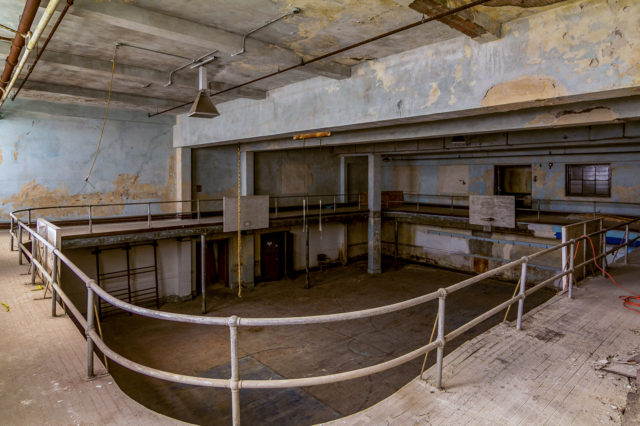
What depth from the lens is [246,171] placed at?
14781 millimetres

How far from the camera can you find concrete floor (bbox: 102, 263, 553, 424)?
6.82 m

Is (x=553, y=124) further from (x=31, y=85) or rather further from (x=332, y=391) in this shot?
(x=31, y=85)

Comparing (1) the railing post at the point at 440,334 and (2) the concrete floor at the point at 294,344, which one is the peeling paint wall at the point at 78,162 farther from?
(1) the railing post at the point at 440,334

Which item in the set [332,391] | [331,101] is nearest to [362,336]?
[332,391]

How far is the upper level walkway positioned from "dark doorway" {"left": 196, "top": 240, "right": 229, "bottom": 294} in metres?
11.6

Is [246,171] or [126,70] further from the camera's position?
[246,171]

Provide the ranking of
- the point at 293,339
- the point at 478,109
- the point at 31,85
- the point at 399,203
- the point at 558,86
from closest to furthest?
the point at 558,86 → the point at 478,109 → the point at 31,85 → the point at 293,339 → the point at 399,203

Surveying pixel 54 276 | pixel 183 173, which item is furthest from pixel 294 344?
pixel 183 173

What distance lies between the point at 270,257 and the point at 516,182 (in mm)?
12359

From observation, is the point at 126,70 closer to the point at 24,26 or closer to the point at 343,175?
the point at 24,26

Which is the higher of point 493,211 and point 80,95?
point 80,95

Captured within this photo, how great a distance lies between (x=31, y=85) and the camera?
8.26 metres

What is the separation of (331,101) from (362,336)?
5955 millimetres

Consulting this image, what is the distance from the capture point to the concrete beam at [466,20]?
12.7ft
